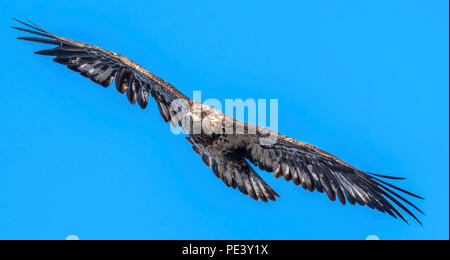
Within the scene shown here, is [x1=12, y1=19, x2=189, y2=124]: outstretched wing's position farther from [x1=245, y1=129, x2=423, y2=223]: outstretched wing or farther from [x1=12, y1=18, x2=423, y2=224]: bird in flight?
[x1=245, y1=129, x2=423, y2=223]: outstretched wing

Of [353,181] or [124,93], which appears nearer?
[353,181]

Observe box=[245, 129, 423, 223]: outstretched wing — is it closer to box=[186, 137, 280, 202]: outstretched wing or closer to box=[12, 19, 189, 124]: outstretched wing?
box=[186, 137, 280, 202]: outstretched wing

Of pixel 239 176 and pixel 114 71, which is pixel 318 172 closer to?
pixel 239 176

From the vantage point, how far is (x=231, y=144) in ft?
33.3

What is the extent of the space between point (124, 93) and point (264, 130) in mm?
2571

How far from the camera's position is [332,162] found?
986cm

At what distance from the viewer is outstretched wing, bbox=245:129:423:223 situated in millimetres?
9719

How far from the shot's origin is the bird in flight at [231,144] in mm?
9828

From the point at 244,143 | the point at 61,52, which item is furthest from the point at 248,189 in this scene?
the point at 61,52

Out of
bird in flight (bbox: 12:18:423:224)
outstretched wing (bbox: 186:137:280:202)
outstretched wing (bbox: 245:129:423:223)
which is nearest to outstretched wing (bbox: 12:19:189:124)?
bird in flight (bbox: 12:18:423:224)

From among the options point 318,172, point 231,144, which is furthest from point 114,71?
point 318,172

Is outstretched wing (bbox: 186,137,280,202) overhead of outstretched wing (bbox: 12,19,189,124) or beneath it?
beneath
